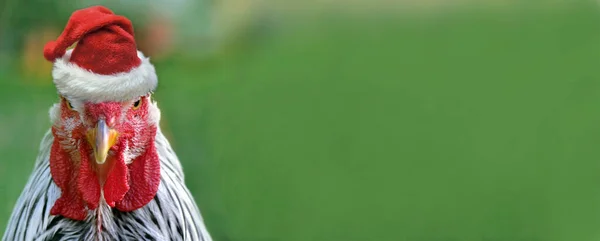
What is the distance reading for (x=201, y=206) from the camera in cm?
289

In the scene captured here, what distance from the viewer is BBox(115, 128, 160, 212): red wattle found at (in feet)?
4.29

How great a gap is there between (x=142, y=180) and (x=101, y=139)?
0.19 metres

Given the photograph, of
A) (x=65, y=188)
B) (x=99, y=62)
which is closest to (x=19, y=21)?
(x=65, y=188)

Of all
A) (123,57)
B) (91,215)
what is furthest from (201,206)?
(123,57)

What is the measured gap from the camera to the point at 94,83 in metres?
1.14

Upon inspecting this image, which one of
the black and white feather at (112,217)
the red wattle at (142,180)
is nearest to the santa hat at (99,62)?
the red wattle at (142,180)

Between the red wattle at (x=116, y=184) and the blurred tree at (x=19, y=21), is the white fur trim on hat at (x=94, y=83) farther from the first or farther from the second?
the blurred tree at (x=19, y=21)

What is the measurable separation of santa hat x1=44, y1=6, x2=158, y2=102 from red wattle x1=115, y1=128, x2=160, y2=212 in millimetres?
166

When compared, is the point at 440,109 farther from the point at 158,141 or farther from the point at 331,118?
the point at 158,141

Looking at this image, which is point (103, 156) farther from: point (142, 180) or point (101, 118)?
point (142, 180)

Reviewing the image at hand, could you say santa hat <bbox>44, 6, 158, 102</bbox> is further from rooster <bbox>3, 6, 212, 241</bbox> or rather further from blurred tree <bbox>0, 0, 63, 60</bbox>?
blurred tree <bbox>0, 0, 63, 60</bbox>

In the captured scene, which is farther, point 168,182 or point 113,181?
point 168,182

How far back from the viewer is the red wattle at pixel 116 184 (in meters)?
1.27

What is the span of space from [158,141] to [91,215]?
0.73 ft
